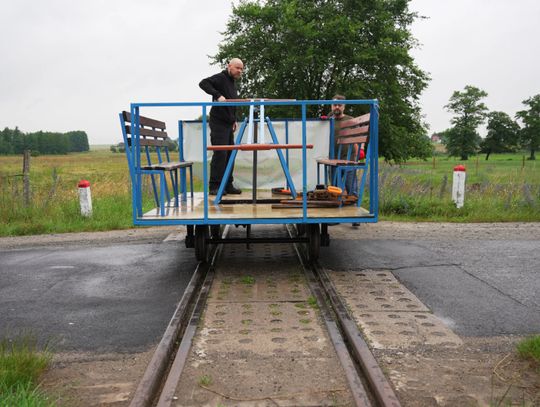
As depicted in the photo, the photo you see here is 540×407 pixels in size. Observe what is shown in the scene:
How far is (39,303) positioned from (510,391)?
4300mm

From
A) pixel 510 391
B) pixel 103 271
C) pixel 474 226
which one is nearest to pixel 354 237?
pixel 474 226

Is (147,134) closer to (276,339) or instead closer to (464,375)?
(276,339)

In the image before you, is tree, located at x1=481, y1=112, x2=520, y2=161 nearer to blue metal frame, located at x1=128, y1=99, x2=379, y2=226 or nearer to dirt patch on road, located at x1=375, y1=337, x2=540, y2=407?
blue metal frame, located at x1=128, y1=99, x2=379, y2=226

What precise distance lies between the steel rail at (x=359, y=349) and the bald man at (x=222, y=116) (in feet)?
7.91

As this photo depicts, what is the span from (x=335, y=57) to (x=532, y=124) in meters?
73.9

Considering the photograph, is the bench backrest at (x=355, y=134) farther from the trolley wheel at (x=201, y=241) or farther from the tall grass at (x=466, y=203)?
the tall grass at (x=466, y=203)

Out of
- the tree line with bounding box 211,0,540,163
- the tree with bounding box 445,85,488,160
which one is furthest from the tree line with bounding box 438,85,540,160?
the tree line with bounding box 211,0,540,163

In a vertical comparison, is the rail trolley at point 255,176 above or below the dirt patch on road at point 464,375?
above

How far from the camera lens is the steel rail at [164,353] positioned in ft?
10.3

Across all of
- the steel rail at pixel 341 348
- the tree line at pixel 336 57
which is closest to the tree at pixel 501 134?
the tree line at pixel 336 57

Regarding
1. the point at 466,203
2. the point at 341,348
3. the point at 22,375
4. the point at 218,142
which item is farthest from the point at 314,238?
the point at 466,203

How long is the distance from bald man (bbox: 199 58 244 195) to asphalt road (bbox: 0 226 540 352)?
1308 millimetres

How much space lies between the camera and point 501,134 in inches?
3848

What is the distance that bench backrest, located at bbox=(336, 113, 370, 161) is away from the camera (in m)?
6.79
